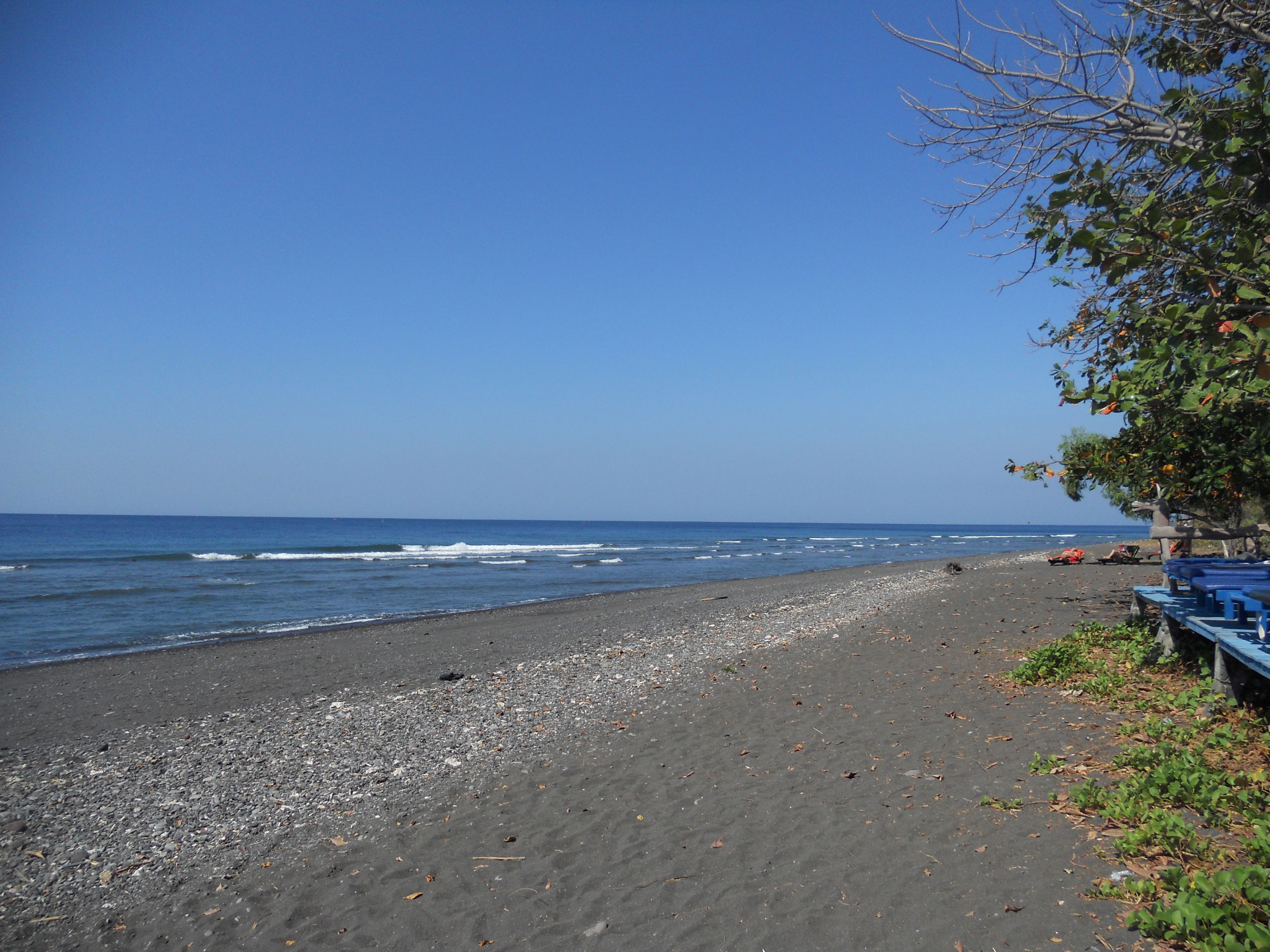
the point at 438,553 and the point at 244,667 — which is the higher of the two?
the point at 244,667

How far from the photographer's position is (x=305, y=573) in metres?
35.3

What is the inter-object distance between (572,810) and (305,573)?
33465 millimetres

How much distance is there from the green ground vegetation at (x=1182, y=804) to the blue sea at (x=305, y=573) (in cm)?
1777

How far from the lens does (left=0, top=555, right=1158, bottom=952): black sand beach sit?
13.6 ft

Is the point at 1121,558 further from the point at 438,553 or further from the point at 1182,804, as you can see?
the point at 438,553

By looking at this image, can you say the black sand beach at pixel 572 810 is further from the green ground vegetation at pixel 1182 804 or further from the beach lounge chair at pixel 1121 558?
the beach lounge chair at pixel 1121 558

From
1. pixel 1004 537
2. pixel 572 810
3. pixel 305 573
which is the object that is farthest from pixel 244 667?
pixel 1004 537

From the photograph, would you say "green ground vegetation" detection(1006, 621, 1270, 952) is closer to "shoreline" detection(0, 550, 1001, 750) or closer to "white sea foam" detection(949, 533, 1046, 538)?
"shoreline" detection(0, 550, 1001, 750)

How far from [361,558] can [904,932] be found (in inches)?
1855

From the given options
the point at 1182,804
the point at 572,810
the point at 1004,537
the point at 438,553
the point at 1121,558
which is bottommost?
the point at 1004,537

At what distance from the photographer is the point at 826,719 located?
743 centimetres

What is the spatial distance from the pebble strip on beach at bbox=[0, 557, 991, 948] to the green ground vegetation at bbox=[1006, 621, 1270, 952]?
434cm

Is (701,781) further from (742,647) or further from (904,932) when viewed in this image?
(742,647)

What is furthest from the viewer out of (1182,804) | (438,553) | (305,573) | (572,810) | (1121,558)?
(438,553)
